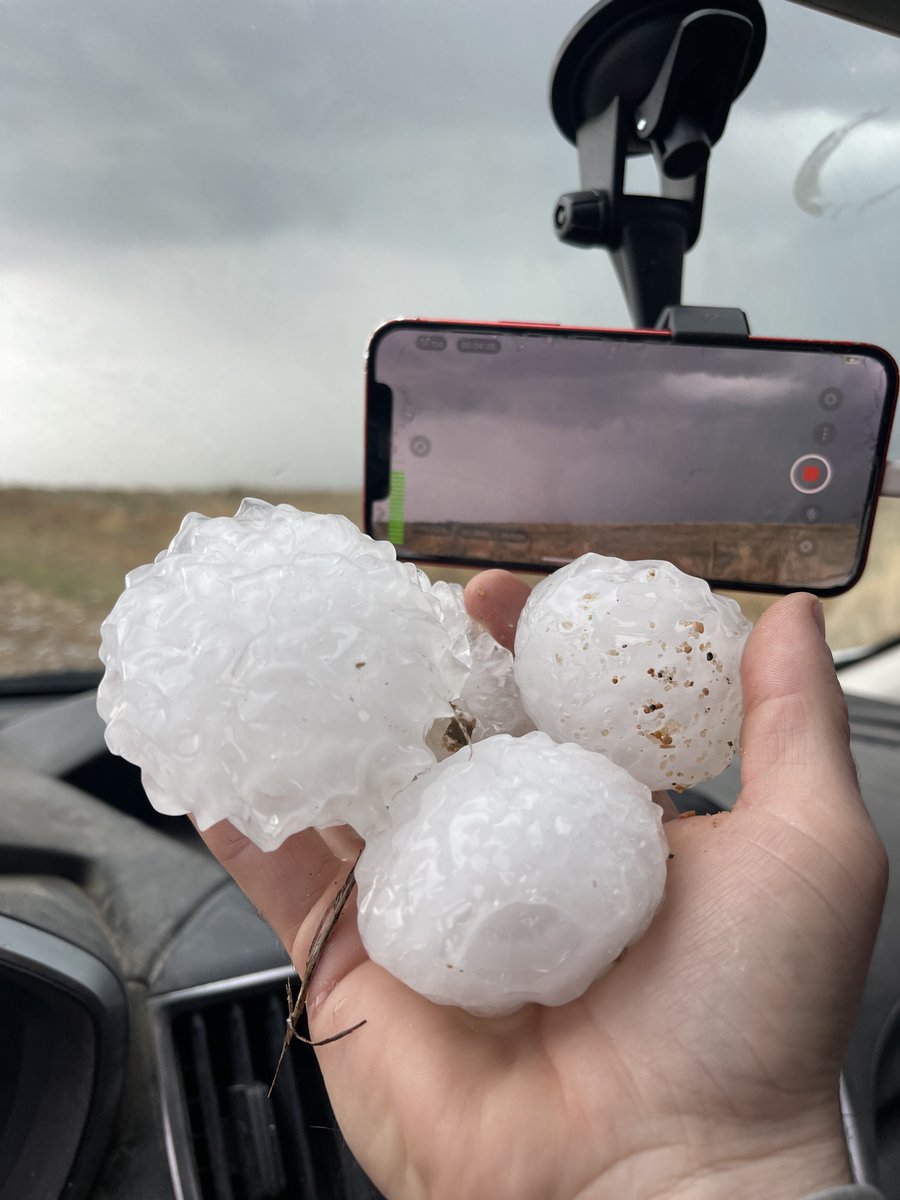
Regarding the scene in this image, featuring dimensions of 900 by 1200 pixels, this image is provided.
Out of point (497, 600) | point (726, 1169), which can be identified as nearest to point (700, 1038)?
point (726, 1169)

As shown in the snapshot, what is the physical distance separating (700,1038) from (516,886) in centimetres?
16

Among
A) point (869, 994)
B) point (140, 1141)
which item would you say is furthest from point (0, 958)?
point (869, 994)

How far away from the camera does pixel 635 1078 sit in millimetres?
569

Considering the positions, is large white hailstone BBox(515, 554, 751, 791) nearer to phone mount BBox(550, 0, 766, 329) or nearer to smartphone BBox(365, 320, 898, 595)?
smartphone BBox(365, 320, 898, 595)

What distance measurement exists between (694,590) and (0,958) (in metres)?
0.76

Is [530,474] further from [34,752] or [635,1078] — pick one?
[34,752]

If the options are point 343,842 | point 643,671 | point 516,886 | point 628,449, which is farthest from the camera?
point 628,449

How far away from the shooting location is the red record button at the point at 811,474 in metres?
1.05

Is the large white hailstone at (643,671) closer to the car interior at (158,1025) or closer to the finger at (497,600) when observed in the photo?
the finger at (497,600)

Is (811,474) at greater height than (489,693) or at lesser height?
greater

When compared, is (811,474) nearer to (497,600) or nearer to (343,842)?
(497,600)

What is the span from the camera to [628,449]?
1053 mm

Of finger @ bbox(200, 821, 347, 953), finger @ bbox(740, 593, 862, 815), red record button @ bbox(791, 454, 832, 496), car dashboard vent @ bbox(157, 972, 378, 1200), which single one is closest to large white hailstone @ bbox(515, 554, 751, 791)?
finger @ bbox(740, 593, 862, 815)

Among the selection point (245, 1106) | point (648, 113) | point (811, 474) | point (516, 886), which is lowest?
point (245, 1106)
